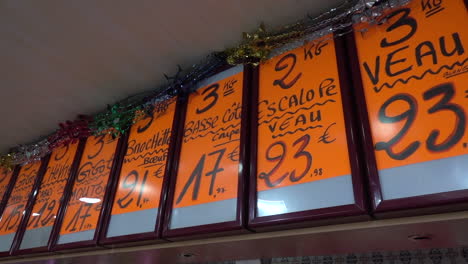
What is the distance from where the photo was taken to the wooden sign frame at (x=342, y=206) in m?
0.97

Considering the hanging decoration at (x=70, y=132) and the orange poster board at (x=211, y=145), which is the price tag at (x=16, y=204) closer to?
the hanging decoration at (x=70, y=132)

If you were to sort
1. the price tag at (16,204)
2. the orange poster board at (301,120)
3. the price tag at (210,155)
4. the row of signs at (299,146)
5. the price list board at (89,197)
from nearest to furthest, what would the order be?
the row of signs at (299,146) < the orange poster board at (301,120) < the price tag at (210,155) < the price list board at (89,197) < the price tag at (16,204)

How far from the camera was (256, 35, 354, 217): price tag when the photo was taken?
1048 millimetres

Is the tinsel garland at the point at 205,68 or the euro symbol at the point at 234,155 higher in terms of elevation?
the tinsel garland at the point at 205,68

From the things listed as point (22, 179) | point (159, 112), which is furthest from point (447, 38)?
point (22, 179)

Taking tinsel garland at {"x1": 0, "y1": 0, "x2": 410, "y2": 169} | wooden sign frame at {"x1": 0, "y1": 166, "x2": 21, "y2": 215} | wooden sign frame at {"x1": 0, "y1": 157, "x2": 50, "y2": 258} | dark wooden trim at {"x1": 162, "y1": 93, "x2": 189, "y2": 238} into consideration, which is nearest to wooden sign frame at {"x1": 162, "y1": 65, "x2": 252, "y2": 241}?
dark wooden trim at {"x1": 162, "y1": 93, "x2": 189, "y2": 238}

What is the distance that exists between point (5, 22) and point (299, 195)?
1465 millimetres

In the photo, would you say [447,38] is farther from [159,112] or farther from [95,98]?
[95,98]

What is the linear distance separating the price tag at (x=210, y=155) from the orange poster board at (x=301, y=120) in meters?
0.12

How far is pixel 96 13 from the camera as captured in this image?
1528 millimetres

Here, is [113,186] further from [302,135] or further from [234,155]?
[302,135]

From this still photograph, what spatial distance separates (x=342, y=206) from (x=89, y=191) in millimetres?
1296

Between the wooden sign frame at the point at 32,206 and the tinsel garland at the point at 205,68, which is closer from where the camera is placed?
Result: the tinsel garland at the point at 205,68

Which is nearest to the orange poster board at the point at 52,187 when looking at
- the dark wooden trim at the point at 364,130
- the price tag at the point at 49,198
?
the price tag at the point at 49,198
